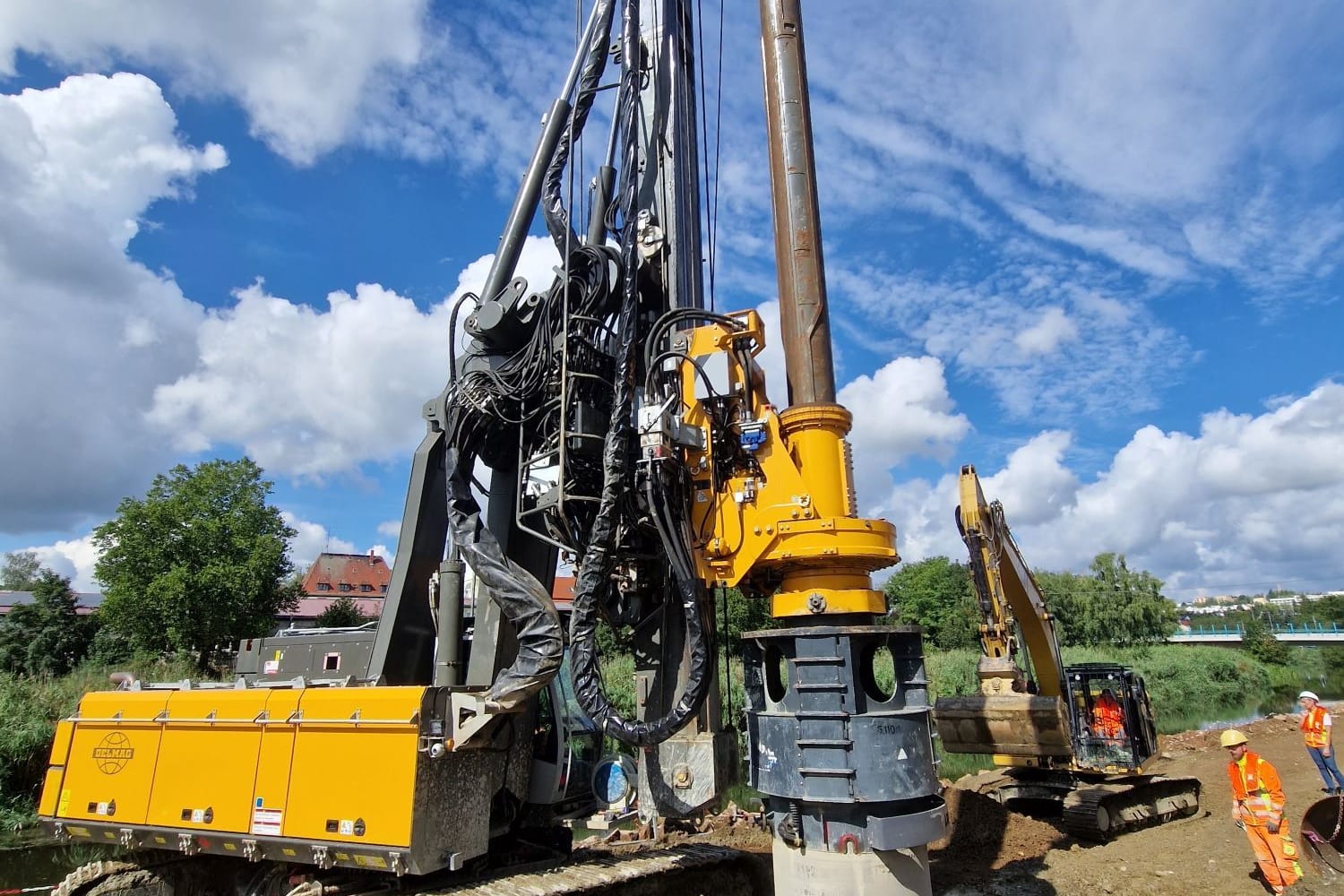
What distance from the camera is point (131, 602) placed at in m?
34.8

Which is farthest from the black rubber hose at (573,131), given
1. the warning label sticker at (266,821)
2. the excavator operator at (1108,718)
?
the excavator operator at (1108,718)

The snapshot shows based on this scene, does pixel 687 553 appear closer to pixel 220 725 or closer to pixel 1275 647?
pixel 220 725

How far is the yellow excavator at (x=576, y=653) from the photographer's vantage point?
536 centimetres

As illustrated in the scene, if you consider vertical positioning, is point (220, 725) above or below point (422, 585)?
below

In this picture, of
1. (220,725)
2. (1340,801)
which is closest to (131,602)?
(220,725)

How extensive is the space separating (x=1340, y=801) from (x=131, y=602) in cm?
3964

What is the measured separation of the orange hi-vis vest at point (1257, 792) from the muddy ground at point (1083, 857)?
2.79 feet

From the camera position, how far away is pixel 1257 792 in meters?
7.90

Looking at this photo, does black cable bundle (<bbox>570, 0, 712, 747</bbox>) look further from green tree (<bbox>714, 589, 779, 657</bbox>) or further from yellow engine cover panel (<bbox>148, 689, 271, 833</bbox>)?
yellow engine cover panel (<bbox>148, 689, 271, 833</bbox>)

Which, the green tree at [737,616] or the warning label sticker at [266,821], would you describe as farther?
the green tree at [737,616]

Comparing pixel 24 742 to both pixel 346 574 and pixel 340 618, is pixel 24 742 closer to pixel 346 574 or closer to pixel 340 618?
pixel 340 618

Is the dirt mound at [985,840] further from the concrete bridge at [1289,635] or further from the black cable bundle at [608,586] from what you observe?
the concrete bridge at [1289,635]

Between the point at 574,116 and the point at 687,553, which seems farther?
the point at 574,116

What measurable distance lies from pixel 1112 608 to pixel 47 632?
5308 cm
